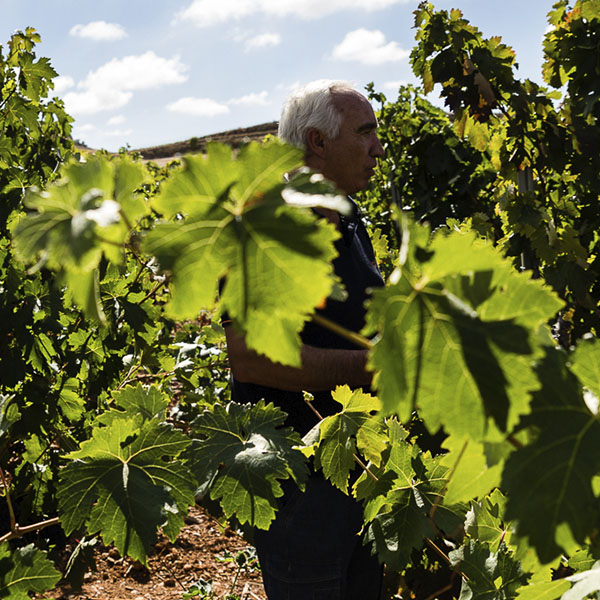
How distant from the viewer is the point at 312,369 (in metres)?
1.66

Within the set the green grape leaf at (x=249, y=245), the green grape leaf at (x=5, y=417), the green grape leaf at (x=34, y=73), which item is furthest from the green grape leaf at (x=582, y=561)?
the green grape leaf at (x=34, y=73)

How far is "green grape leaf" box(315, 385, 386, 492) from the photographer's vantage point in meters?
1.34

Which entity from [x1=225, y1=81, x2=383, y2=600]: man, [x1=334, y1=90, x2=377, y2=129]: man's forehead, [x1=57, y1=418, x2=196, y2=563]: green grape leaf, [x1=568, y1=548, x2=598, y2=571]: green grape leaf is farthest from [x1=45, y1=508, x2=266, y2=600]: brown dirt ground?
[x1=568, y1=548, x2=598, y2=571]: green grape leaf

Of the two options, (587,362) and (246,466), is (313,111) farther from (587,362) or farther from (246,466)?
(587,362)

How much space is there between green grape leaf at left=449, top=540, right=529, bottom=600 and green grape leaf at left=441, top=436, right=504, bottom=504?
395mm

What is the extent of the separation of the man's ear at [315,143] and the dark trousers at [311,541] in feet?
3.58

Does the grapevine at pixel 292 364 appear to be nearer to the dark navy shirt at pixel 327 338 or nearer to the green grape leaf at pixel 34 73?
the dark navy shirt at pixel 327 338

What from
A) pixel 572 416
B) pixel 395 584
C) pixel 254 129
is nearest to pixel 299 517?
pixel 395 584

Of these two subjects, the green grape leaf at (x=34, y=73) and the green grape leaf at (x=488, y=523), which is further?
the green grape leaf at (x=34, y=73)

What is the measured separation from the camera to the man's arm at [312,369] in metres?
1.66

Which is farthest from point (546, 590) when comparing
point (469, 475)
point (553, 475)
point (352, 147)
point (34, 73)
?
point (34, 73)

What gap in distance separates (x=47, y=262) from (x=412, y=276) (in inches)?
12.9

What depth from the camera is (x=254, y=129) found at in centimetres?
4028

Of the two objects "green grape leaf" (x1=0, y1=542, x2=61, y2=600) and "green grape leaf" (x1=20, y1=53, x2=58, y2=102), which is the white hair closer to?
"green grape leaf" (x1=0, y1=542, x2=61, y2=600)
